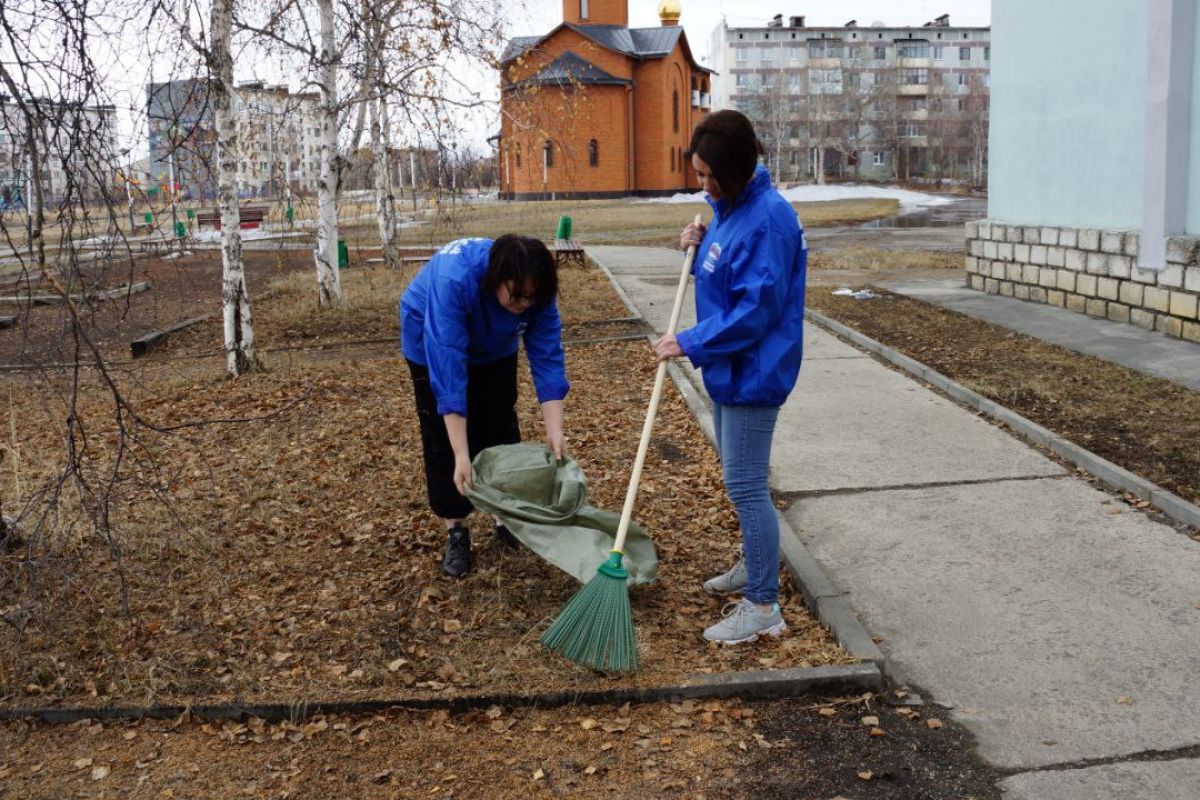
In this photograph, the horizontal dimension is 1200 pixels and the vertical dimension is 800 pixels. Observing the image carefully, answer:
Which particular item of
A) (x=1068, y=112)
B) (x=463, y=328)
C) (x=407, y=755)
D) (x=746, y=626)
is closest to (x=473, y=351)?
(x=463, y=328)

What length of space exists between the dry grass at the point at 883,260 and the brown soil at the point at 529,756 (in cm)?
1492

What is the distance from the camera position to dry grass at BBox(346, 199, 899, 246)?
27.3 metres

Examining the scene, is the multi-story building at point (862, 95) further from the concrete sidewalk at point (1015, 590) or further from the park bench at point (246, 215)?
the concrete sidewalk at point (1015, 590)

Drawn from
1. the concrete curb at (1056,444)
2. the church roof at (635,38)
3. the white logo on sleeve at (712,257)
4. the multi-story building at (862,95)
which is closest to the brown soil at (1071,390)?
the concrete curb at (1056,444)

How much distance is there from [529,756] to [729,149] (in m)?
2.13

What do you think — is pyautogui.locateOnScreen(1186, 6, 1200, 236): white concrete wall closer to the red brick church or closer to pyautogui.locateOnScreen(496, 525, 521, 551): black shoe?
pyautogui.locateOnScreen(496, 525, 521, 551): black shoe

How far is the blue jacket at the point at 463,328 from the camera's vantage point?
412 cm

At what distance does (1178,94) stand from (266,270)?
54.7ft

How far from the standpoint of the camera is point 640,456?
4.07 meters

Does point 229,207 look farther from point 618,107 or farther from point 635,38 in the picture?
point 635,38

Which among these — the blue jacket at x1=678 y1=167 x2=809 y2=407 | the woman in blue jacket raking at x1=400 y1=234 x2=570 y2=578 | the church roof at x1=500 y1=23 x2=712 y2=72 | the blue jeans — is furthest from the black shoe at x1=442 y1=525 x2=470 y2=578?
the church roof at x1=500 y1=23 x2=712 y2=72

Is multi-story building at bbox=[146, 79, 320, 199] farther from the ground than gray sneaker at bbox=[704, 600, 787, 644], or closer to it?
farther from the ground

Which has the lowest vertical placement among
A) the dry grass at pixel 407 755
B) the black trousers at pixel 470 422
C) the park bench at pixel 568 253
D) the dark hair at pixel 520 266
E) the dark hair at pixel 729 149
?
the dry grass at pixel 407 755

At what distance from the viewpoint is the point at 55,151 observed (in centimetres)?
Result: 371
